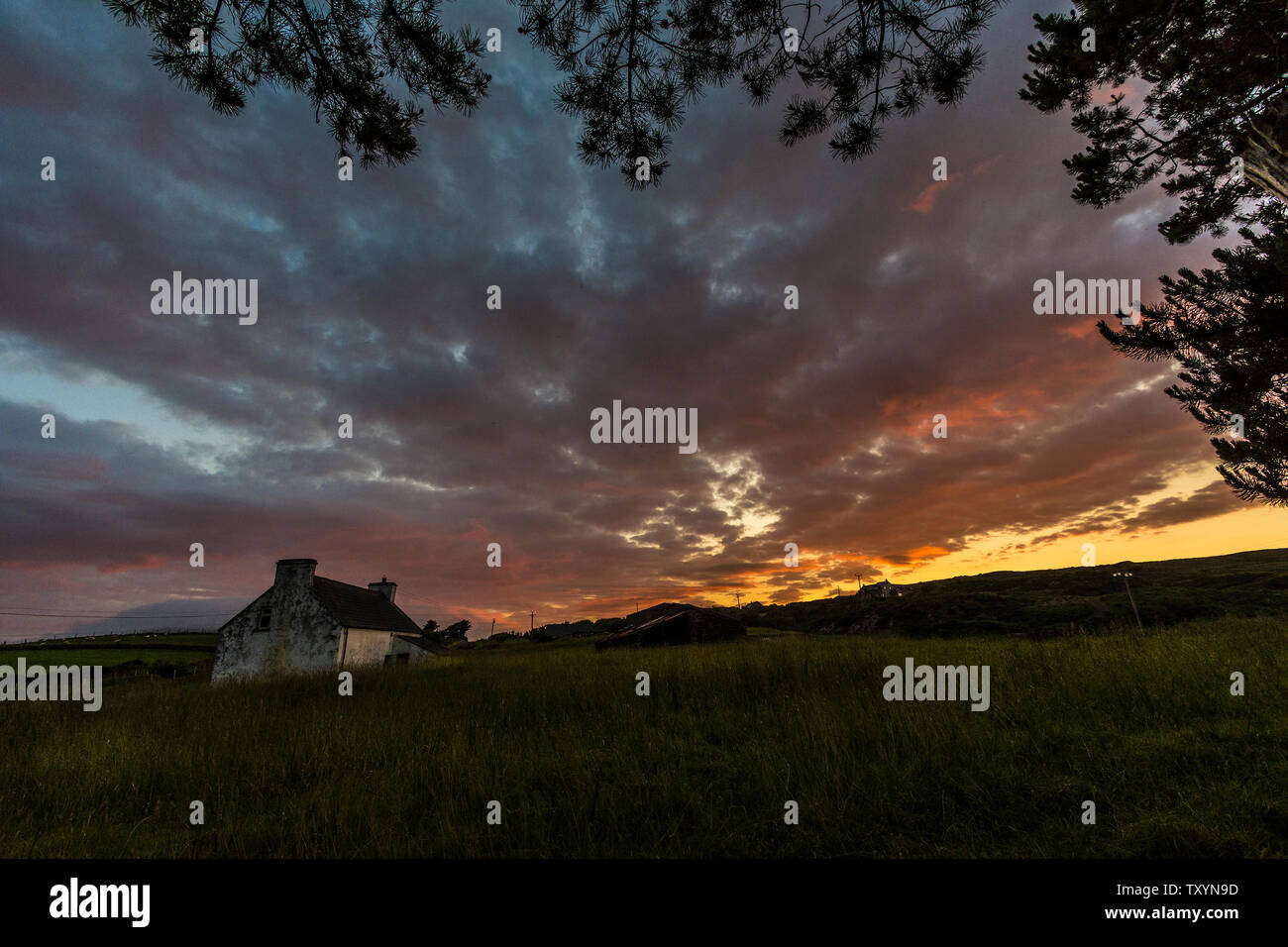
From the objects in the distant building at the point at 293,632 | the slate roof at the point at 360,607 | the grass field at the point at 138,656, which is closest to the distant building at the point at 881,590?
the slate roof at the point at 360,607

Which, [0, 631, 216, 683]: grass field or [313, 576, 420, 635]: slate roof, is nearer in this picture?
[313, 576, 420, 635]: slate roof

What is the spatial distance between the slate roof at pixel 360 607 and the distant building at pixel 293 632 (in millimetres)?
78

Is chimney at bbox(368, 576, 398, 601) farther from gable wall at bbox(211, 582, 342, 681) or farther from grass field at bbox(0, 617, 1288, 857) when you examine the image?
grass field at bbox(0, 617, 1288, 857)

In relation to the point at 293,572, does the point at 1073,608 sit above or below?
below

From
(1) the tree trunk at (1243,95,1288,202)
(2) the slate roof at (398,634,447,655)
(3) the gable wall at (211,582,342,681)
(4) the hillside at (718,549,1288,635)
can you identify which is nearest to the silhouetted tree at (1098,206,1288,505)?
(1) the tree trunk at (1243,95,1288,202)

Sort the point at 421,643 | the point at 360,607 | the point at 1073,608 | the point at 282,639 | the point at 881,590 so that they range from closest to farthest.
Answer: the point at 282,639, the point at 360,607, the point at 1073,608, the point at 421,643, the point at 881,590

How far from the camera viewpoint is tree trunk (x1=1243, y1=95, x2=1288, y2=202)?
766cm

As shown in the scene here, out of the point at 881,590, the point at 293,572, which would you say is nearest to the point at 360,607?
the point at 293,572

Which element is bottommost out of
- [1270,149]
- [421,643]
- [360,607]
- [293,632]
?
[421,643]

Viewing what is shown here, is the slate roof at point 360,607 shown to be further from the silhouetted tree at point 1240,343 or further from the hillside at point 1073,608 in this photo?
the silhouetted tree at point 1240,343

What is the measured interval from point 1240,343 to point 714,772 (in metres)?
13.4

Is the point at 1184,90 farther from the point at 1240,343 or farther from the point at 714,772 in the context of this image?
the point at 714,772

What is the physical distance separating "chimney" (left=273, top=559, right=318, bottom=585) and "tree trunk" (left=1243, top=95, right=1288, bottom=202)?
3508 centimetres

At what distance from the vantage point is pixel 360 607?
30.1 metres
